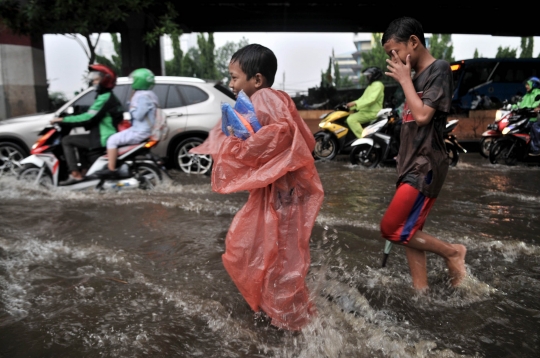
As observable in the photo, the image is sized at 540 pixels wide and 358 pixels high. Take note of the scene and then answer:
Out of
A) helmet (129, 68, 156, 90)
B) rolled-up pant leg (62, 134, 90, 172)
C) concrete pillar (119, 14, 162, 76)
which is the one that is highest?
concrete pillar (119, 14, 162, 76)

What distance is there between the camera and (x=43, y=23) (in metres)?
11.2

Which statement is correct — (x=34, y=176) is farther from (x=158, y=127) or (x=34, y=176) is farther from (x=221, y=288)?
(x=221, y=288)

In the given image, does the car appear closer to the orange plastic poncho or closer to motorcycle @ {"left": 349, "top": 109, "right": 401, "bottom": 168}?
motorcycle @ {"left": 349, "top": 109, "right": 401, "bottom": 168}

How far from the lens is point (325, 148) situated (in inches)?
398

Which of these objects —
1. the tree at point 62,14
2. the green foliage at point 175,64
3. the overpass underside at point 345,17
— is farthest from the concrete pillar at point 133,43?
the green foliage at point 175,64

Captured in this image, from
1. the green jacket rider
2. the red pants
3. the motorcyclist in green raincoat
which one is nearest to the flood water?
the red pants

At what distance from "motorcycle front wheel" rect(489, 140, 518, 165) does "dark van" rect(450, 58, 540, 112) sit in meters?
9.64

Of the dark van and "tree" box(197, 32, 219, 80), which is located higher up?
"tree" box(197, 32, 219, 80)

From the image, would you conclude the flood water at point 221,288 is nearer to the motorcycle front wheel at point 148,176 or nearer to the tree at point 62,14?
the motorcycle front wheel at point 148,176

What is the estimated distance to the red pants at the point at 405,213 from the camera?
9.34 ft

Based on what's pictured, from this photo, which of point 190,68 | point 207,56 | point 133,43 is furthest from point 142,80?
point 207,56

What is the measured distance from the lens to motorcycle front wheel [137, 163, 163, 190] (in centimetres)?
676

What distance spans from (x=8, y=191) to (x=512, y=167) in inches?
341

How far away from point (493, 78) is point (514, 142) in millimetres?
11014
